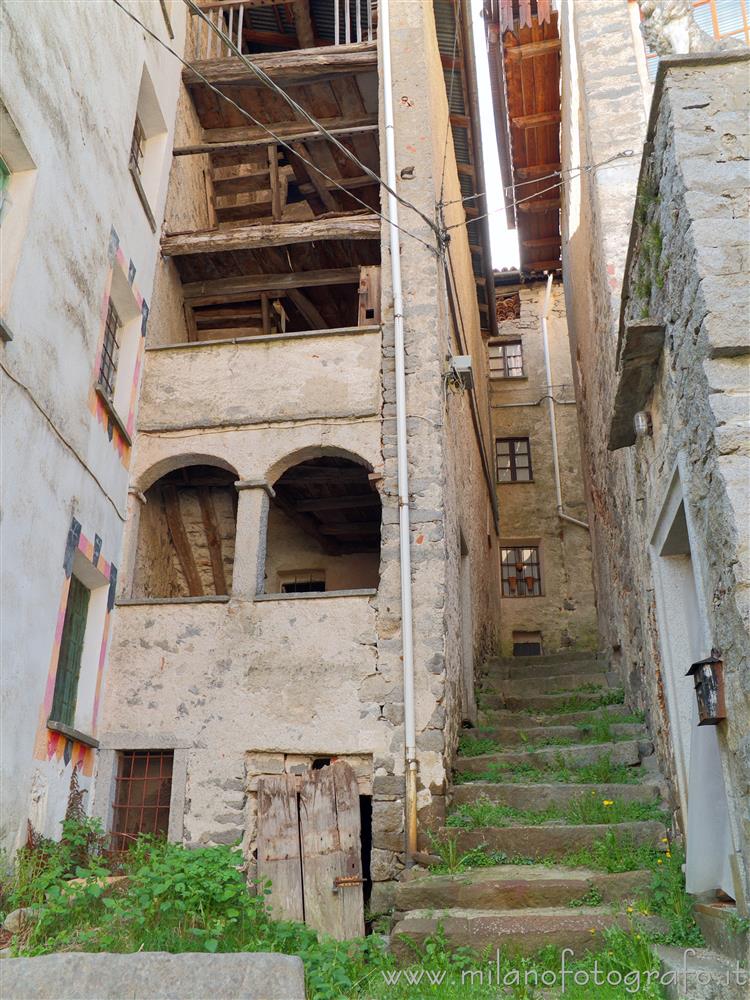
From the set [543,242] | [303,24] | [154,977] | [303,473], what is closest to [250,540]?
[303,473]

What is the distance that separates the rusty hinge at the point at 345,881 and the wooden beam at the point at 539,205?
13.0 metres

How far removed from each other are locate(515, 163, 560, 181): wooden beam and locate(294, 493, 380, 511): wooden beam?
7924mm

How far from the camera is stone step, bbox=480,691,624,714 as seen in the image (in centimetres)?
962

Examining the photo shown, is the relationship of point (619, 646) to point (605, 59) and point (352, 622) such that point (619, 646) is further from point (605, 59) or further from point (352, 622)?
point (605, 59)

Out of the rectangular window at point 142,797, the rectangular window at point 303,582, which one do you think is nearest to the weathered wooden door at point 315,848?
the rectangular window at point 142,797

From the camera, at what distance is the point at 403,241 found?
381 inches

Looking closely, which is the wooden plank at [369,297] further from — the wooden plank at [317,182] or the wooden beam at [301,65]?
the wooden beam at [301,65]

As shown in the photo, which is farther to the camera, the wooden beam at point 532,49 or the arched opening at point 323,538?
the wooden beam at point 532,49

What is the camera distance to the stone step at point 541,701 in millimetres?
9625

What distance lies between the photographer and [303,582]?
40.3 ft

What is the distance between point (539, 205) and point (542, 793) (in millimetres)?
12388

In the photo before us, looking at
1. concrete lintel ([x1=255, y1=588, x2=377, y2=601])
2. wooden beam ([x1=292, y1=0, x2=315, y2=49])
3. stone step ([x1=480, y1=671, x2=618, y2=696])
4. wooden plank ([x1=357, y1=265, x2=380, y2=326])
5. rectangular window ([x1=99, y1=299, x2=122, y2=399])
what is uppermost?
wooden beam ([x1=292, y1=0, x2=315, y2=49])

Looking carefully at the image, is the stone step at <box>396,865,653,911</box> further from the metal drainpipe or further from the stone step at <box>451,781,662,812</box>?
the metal drainpipe

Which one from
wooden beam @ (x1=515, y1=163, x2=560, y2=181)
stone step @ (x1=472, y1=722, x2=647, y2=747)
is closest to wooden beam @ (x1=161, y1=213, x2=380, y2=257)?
stone step @ (x1=472, y1=722, x2=647, y2=747)
